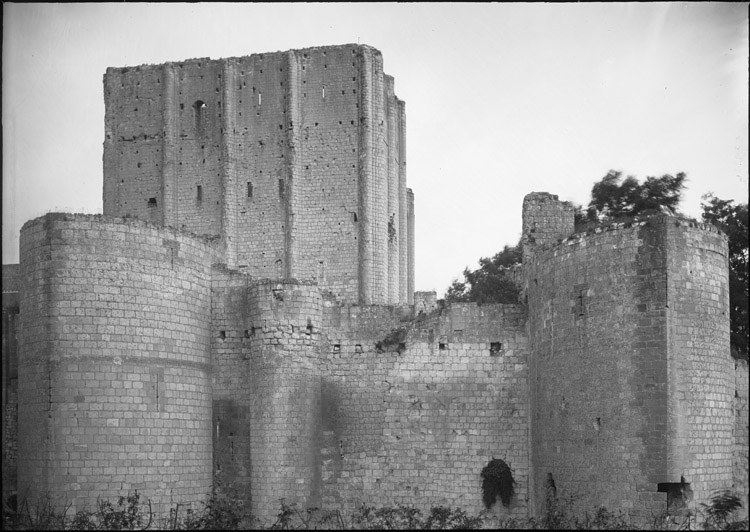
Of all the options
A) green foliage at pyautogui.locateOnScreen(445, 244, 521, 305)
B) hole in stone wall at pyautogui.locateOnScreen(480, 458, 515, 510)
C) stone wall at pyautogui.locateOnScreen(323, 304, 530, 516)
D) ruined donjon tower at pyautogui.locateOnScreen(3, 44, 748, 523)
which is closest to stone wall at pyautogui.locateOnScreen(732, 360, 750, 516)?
ruined donjon tower at pyautogui.locateOnScreen(3, 44, 748, 523)

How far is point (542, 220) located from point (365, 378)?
204 inches

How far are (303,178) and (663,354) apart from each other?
25037 millimetres

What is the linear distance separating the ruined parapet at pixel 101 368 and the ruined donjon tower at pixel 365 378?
39mm

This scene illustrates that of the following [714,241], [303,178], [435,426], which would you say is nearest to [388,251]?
[303,178]

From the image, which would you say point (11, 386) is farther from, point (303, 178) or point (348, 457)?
point (303, 178)

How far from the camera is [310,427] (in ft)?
86.3

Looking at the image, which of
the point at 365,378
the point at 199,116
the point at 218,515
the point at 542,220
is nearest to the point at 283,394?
the point at 365,378

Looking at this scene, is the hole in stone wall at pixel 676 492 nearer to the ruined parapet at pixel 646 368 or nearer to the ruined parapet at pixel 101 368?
the ruined parapet at pixel 646 368

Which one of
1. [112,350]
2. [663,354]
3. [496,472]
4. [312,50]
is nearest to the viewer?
[663,354]

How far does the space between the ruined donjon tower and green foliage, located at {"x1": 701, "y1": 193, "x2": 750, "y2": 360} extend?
9.50 feet

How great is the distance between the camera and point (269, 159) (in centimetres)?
4628

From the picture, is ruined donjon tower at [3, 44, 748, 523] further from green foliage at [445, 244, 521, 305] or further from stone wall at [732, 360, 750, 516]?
green foliage at [445, 244, 521, 305]

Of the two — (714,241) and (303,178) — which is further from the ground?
(303,178)

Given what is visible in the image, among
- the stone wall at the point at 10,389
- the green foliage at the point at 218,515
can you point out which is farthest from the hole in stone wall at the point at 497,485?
the stone wall at the point at 10,389
